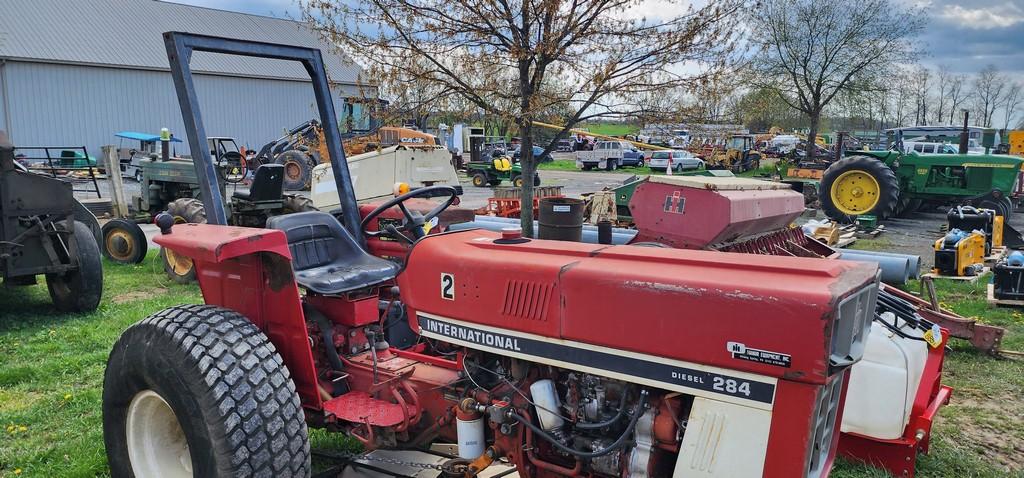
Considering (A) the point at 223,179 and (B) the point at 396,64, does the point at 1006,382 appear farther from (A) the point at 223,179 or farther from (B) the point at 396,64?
(A) the point at 223,179

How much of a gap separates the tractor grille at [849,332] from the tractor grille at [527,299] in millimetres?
845

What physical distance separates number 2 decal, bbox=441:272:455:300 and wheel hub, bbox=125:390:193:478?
123cm

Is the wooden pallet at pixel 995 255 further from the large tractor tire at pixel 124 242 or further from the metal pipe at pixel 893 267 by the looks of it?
the large tractor tire at pixel 124 242

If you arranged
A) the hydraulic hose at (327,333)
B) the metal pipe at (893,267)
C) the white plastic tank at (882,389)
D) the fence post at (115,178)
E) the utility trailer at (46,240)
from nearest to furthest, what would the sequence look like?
the hydraulic hose at (327,333) < the white plastic tank at (882,389) < the utility trailer at (46,240) < the metal pipe at (893,267) < the fence post at (115,178)

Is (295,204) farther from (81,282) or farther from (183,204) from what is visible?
(81,282)

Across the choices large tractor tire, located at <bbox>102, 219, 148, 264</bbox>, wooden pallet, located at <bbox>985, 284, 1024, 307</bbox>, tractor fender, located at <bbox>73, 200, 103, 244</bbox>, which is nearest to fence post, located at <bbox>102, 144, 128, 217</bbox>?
large tractor tire, located at <bbox>102, 219, 148, 264</bbox>

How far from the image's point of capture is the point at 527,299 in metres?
2.41

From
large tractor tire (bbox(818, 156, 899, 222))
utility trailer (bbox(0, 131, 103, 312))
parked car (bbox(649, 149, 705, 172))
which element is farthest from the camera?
parked car (bbox(649, 149, 705, 172))

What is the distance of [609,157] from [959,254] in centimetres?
2267

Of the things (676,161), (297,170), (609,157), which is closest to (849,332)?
(297,170)

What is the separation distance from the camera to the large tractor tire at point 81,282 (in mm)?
6145

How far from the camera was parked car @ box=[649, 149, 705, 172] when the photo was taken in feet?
90.9

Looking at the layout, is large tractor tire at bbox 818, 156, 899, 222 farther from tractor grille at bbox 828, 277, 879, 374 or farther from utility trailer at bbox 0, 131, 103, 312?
tractor grille at bbox 828, 277, 879, 374

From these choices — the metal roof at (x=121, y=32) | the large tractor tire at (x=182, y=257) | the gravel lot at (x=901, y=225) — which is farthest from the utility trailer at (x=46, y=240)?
the metal roof at (x=121, y=32)
